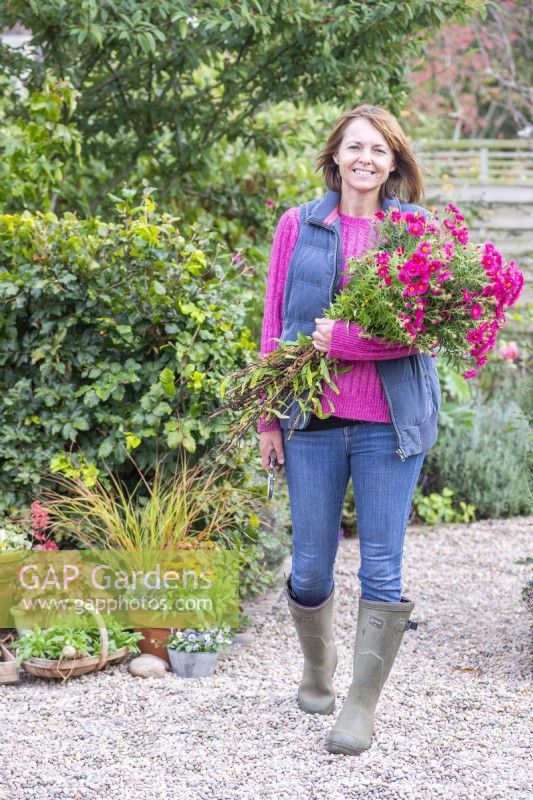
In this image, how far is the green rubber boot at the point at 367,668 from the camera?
2.76m

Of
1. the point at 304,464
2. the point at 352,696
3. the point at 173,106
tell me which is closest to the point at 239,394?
the point at 304,464

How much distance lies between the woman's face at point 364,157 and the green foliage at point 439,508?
3391mm

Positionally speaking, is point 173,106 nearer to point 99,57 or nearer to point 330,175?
point 99,57

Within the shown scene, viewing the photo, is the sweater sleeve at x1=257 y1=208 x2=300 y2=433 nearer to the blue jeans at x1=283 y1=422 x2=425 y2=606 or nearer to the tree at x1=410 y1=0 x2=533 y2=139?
the blue jeans at x1=283 y1=422 x2=425 y2=606

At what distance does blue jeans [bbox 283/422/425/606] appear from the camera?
8.89 ft

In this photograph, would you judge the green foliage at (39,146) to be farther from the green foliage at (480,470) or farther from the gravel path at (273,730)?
the green foliage at (480,470)

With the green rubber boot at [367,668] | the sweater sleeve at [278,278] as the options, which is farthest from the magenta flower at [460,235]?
the green rubber boot at [367,668]

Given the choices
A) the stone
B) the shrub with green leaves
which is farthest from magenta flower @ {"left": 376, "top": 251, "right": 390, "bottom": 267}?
the stone

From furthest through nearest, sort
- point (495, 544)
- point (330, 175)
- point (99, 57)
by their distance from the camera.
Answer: point (495, 544) → point (99, 57) → point (330, 175)

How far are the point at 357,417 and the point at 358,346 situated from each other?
20cm

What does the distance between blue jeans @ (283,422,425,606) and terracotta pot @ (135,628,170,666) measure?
923 millimetres

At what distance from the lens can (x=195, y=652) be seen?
139 inches

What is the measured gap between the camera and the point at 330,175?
296 centimetres

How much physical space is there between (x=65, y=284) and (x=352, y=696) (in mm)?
1873
